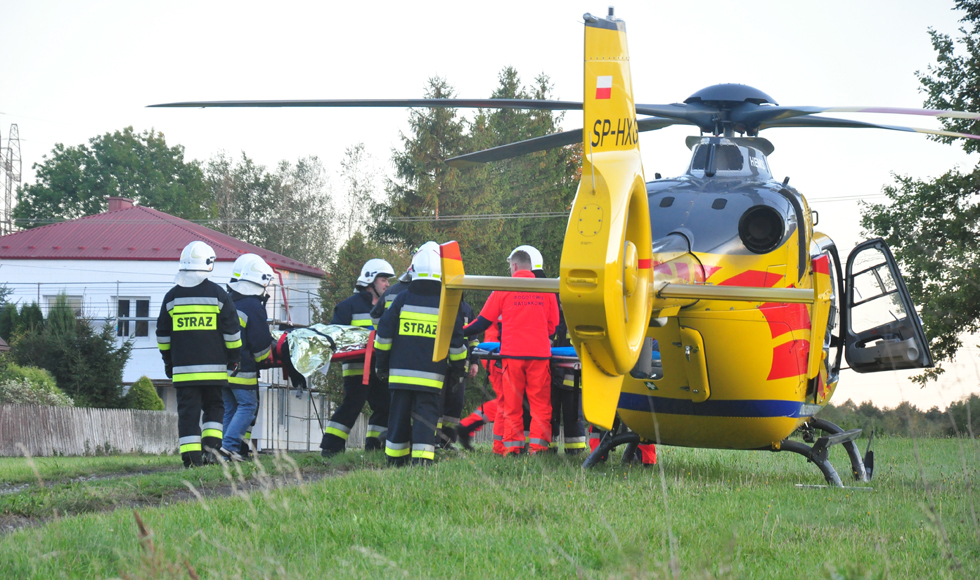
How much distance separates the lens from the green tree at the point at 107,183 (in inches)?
2195

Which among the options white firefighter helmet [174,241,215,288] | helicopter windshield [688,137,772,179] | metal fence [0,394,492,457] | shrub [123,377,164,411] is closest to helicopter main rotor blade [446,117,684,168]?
helicopter windshield [688,137,772,179]

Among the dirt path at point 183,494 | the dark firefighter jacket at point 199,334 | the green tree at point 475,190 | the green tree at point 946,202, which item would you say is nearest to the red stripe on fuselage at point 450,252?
the dirt path at point 183,494

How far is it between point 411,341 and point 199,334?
8.07 ft

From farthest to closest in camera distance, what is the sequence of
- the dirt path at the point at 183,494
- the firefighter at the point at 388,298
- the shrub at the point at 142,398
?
the shrub at the point at 142,398, the firefighter at the point at 388,298, the dirt path at the point at 183,494

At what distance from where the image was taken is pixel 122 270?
4350 centimetres

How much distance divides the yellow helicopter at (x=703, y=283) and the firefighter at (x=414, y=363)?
134 cm

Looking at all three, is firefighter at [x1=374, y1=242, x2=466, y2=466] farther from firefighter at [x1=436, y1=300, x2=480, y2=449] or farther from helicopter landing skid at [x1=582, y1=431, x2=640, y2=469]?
helicopter landing skid at [x1=582, y1=431, x2=640, y2=469]

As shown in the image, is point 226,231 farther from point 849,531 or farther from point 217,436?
point 849,531

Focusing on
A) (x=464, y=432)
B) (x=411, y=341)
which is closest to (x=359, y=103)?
(x=411, y=341)

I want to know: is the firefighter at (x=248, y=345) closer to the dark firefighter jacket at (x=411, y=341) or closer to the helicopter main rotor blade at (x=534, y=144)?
the dark firefighter jacket at (x=411, y=341)

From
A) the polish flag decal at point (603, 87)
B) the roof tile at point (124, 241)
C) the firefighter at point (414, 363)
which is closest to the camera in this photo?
the polish flag decal at point (603, 87)

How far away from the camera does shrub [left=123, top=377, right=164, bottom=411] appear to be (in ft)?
95.3

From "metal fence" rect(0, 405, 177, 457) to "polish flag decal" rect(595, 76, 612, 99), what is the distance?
14.9 metres

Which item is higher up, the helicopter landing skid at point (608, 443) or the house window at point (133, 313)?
the house window at point (133, 313)
